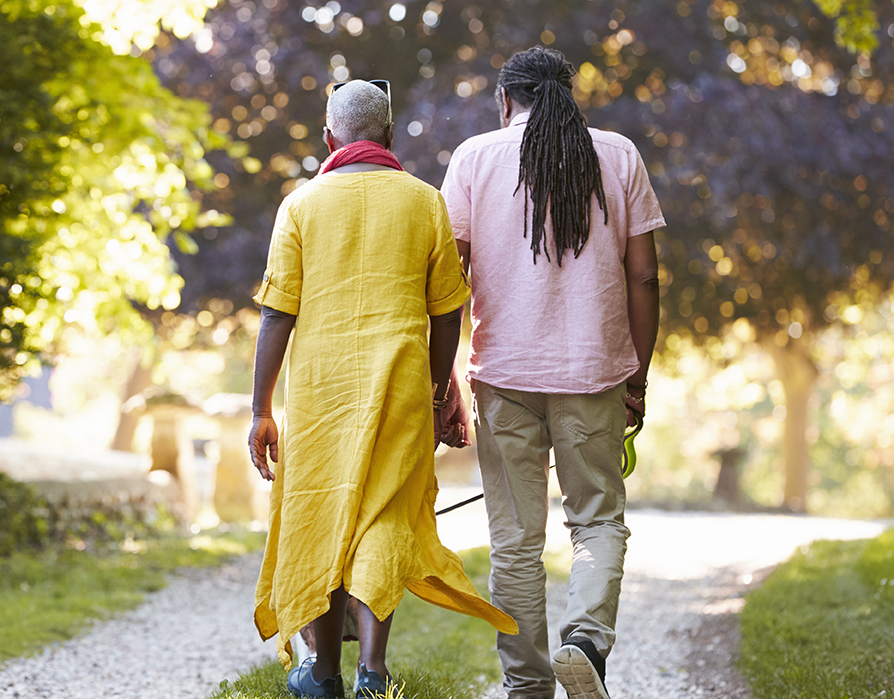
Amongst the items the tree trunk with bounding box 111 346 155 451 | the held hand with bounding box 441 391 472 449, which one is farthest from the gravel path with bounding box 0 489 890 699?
the tree trunk with bounding box 111 346 155 451

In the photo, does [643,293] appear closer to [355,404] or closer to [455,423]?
[455,423]

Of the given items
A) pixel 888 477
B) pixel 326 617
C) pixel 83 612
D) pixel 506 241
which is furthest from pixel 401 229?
pixel 888 477

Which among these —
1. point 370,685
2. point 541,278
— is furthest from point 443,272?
point 370,685

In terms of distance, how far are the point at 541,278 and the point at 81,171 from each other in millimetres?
5700

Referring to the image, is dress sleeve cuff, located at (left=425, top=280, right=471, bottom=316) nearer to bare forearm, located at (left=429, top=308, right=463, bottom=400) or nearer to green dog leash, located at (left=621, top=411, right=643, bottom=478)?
bare forearm, located at (left=429, top=308, right=463, bottom=400)

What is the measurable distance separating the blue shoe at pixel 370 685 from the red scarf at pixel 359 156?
1.52m

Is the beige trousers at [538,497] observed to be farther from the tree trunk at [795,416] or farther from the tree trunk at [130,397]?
the tree trunk at [130,397]

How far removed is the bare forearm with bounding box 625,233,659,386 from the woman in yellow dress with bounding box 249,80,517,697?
669 mm

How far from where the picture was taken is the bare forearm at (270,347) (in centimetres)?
293

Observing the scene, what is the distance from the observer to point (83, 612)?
564 cm

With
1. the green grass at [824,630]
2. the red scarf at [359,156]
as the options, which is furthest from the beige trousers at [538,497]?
the green grass at [824,630]

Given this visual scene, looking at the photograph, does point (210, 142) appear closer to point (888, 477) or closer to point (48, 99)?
point (48, 99)

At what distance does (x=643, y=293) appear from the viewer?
3266 millimetres

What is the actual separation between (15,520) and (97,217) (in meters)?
2.56
